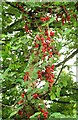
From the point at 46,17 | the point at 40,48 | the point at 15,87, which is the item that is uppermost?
the point at 46,17

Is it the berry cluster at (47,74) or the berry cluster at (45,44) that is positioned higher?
the berry cluster at (45,44)

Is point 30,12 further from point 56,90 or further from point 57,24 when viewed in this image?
point 56,90

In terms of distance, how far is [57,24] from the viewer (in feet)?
6.77

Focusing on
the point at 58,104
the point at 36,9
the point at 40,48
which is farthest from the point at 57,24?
the point at 58,104

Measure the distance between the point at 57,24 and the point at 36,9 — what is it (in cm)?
21

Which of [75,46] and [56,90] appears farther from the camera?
[75,46]

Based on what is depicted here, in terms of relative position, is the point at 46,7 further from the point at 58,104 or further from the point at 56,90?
the point at 58,104

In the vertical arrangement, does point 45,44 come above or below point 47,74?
above

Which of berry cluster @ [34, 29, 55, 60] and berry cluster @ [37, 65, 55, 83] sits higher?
berry cluster @ [34, 29, 55, 60]

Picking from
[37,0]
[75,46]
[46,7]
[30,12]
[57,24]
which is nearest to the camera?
[37,0]

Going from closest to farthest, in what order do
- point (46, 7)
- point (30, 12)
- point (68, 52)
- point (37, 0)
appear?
point (37, 0)
point (46, 7)
point (30, 12)
point (68, 52)

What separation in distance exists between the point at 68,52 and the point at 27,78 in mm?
1312

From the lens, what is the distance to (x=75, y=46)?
2.39m

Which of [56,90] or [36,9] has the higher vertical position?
[36,9]
